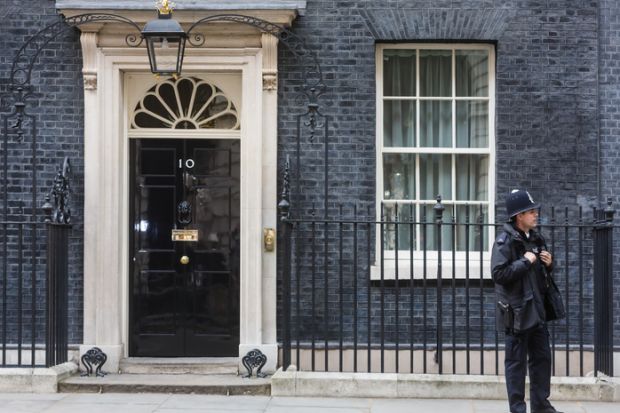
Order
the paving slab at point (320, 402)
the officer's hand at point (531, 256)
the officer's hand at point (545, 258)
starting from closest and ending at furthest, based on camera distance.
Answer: the officer's hand at point (531, 256)
the officer's hand at point (545, 258)
the paving slab at point (320, 402)

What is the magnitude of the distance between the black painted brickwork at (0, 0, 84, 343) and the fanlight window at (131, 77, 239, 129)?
733 millimetres

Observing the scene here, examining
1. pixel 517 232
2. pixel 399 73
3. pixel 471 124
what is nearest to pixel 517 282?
Answer: pixel 517 232

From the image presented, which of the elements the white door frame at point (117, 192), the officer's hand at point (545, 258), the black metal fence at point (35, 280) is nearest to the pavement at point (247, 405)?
the black metal fence at point (35, 280)

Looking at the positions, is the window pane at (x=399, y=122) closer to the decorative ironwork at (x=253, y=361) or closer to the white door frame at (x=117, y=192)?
the white door frame at (x=117, y=192)

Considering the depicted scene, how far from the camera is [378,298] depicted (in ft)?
34.2

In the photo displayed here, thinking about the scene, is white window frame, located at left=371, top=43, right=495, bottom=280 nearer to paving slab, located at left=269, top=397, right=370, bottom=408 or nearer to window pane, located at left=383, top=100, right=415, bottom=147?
window pane, located at left=383, top=100, right=415, bottom=147

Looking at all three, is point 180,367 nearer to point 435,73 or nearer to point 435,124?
point 435,124

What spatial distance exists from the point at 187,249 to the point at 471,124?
3.36 m

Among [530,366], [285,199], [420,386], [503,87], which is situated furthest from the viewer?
[503,87]

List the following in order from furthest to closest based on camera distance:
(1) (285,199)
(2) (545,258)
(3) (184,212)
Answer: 1. (3) (184,212)
2. (1) (285,199)
3. (2) (545,258)

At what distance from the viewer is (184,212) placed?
10.6 m

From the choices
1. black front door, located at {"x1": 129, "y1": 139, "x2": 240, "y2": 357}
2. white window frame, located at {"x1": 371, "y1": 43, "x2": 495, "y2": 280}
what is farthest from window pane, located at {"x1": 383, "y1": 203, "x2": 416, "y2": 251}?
black front door, located at {"x1": 129, "y1": 139, "x2": 240, "y2": 357}

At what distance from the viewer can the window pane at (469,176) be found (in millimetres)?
10812

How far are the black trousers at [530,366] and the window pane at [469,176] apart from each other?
2865 mm
